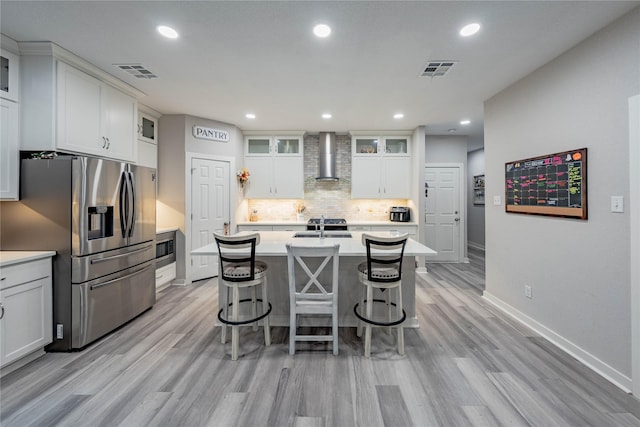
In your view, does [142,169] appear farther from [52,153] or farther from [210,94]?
[210,94]

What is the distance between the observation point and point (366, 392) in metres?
1.92

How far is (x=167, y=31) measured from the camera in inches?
86.7

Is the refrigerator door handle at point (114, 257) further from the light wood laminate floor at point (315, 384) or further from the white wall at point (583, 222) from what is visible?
the white wall at point (583, 222)

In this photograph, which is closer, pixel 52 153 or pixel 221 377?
pixel 221 377

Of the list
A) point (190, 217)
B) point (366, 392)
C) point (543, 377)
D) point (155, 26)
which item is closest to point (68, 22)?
point (155, 26)

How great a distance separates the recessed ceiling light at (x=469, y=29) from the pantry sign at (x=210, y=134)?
390 centimetres

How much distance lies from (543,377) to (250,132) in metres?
5.39

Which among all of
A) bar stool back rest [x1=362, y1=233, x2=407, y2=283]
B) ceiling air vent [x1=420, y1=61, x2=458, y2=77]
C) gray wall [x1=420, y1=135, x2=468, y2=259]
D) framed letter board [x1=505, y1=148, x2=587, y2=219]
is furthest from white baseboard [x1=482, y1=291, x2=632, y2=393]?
gray wall [x1=420, y1=135, x2=468, y2=259]

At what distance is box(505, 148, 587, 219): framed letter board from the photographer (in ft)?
7.61

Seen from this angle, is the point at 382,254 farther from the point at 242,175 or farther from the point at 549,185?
the point at 242,175

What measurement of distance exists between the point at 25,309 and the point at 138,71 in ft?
8.16

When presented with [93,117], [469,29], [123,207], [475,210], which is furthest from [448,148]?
[93,117]

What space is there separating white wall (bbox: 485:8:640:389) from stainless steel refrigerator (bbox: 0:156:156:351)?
440 centimetres

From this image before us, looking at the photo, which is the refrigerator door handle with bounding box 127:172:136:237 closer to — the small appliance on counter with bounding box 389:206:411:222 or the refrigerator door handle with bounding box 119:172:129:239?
the refrigerator door handle with bounding box 119:172:129:239
